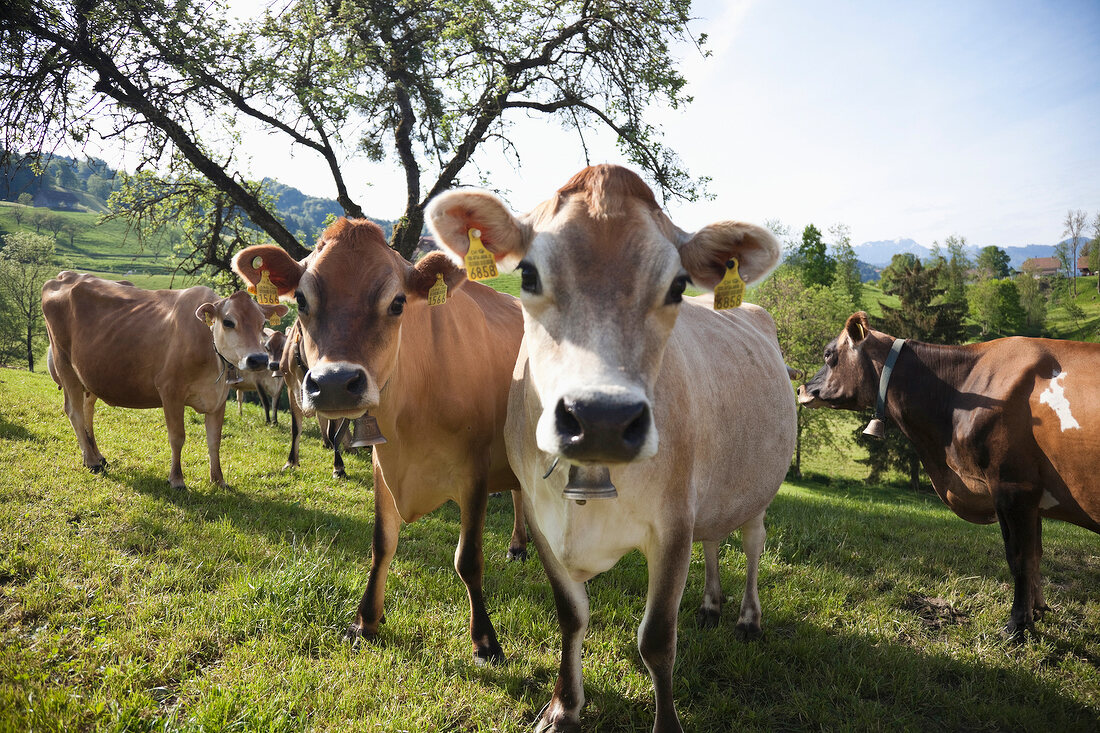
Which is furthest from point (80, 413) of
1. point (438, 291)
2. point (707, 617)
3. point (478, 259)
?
point (707, 617)

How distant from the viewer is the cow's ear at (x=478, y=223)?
258 cm

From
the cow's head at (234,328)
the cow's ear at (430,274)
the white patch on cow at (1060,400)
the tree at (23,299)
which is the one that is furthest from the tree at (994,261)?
the tree at (23,299)

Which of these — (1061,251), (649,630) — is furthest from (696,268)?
(1061,251)

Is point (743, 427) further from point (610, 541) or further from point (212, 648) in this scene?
point (212, 648)

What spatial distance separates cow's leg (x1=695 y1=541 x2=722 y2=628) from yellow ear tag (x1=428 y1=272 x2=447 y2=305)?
2719 mm

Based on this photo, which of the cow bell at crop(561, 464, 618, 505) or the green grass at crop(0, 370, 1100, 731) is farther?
the green grass at crop(0, 370, 1100, 731)

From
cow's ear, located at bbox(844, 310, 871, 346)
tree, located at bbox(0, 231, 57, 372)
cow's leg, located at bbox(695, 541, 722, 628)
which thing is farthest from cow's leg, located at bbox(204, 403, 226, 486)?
tree, located at bbox(0, 231, 57, 372)

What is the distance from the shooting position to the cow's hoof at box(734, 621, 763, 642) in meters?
4.03

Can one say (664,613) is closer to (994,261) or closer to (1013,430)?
(1013,430)

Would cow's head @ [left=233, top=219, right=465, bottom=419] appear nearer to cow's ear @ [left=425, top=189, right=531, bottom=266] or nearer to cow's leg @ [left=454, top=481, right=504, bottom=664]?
cow's ear @ [left=425, top=189, right=531, bottom=266]

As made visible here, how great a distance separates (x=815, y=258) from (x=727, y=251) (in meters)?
75.8

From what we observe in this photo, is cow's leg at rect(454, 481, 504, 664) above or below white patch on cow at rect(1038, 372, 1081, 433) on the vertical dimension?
below

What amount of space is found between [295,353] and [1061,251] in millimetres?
111103

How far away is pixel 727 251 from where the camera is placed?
2.66 metres
